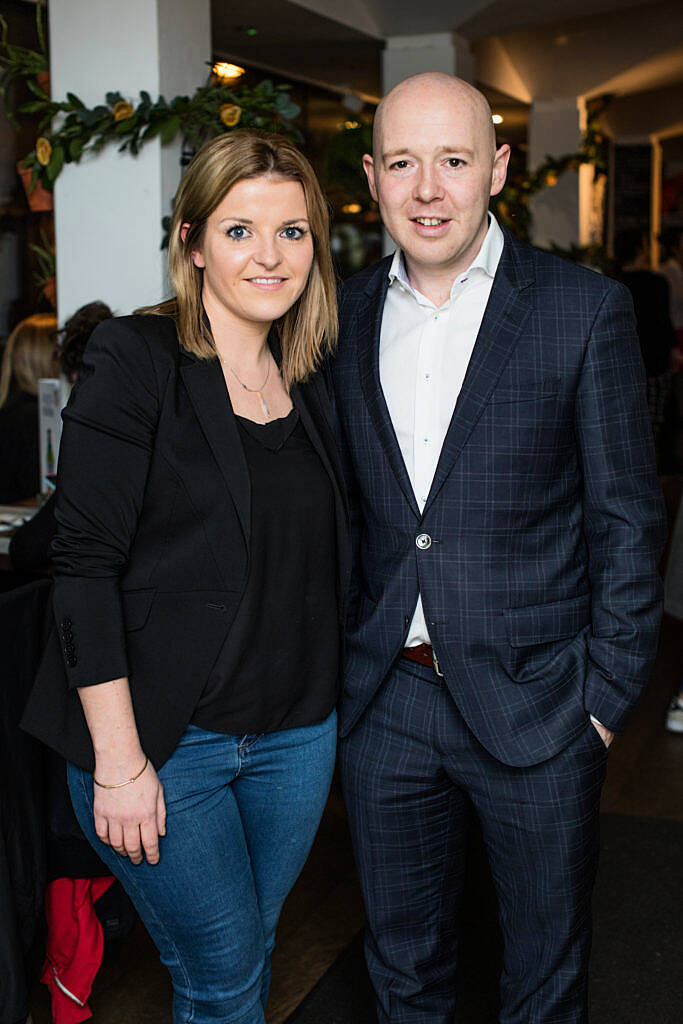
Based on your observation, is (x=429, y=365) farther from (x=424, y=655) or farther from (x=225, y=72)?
(x=225, y=72)

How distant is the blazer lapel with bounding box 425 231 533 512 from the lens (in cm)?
177

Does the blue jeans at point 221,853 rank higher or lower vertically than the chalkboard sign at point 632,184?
lower

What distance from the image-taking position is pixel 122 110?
3.35 m

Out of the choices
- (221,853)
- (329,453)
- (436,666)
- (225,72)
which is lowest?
(221,853)

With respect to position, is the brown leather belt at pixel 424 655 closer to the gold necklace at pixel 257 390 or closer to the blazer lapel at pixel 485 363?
the blazer lapel at pixel 485 363

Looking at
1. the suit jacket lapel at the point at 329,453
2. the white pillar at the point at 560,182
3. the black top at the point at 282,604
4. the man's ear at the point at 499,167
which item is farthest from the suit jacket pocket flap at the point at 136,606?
the white pillar at the point at 560,182

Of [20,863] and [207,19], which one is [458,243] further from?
[207,19]

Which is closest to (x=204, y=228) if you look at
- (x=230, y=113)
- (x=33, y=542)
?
(x=33, y=542)

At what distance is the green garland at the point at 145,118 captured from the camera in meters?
3.33

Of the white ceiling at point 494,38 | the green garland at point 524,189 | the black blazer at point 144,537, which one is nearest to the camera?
the black blazer at point 144,537

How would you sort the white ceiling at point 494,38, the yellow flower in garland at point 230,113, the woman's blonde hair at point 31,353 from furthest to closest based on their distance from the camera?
1. the white ceiling at point 494,38
2. the woman's blonde hair at point 31,353
3. the yellow flower in garland at point 230,113

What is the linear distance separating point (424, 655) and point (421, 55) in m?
4.73

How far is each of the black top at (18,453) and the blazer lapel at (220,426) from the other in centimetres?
248

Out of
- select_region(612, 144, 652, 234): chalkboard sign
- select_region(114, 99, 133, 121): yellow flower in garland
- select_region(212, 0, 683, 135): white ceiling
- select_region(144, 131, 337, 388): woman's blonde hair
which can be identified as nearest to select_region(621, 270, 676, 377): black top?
select_region(212, 0, 683, 135): white ceiling
